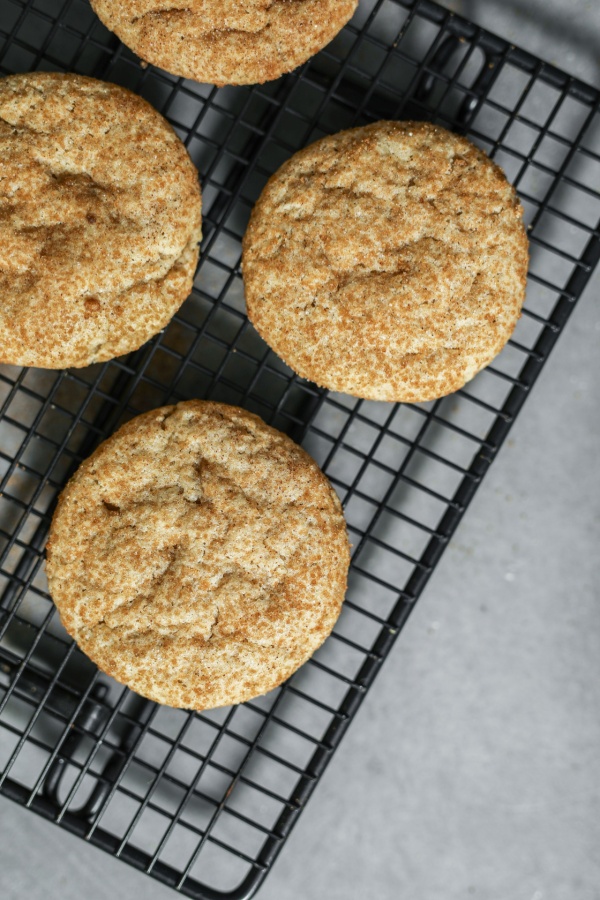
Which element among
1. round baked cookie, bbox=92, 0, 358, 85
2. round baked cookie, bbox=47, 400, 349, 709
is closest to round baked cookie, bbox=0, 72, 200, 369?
round baked cookie, bbox=92, 0, 358, 85

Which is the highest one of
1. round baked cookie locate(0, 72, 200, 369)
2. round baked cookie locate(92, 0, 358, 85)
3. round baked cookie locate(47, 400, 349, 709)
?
round baked cookie locate(92, 0, 358, 85)


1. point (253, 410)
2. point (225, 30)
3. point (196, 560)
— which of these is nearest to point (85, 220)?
point (225, 30)

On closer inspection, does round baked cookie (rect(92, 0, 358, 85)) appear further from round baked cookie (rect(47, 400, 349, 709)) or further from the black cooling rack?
round baked cookie (rect(47, 400, 349, 709))

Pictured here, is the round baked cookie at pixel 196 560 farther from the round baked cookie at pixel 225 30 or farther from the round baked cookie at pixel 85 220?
the round baked cookie at pixel 225 30

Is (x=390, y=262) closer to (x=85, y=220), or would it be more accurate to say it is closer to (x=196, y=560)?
(x=85, y=220)

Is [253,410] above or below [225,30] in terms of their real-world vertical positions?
below
